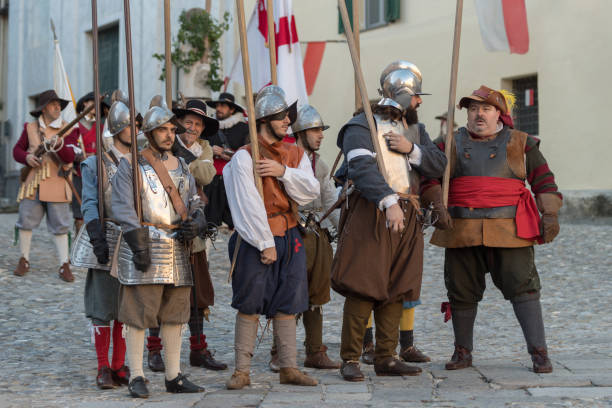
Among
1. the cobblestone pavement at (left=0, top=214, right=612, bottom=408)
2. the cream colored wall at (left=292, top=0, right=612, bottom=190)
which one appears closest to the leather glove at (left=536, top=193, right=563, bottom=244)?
the cobblestone pavement at (left=0, top=214, right=612, bottom=408)

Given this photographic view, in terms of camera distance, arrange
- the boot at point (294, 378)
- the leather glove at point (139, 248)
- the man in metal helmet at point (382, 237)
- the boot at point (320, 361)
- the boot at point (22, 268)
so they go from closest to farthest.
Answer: the leather glove at point (139, 248), the boot at point (294, 378), the man in metal helmet at point (382, 237), the boot at point (320, 361), the boot at point (22, 268)

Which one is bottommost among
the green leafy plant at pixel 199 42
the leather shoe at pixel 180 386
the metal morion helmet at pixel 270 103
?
the leather shoe at pixel 180 386

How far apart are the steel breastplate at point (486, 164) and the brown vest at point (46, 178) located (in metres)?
5.01

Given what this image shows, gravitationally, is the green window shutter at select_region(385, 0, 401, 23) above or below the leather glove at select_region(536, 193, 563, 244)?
above

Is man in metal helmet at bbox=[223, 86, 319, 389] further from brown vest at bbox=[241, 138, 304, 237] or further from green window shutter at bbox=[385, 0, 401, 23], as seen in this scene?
green window shutter at bbox=[385, 0, 401, 23]

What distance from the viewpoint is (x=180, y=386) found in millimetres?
4855

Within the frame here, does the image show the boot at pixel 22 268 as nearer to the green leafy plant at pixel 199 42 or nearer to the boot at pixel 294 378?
the boot at pixel 294 378

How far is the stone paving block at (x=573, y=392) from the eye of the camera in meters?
4.34

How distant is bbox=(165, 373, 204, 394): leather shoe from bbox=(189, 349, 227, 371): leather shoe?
2.77 ft

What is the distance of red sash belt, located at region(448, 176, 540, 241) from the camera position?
532cm

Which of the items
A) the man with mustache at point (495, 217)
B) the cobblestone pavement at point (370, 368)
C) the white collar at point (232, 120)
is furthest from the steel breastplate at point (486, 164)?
the white collar at point (232, 120)

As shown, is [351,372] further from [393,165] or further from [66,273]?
[66,273]

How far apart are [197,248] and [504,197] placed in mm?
1932

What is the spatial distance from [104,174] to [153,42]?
1526cm
